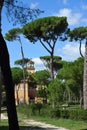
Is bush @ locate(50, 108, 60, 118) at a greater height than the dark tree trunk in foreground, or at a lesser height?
lesser

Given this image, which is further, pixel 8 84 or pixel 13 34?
pixel 13 34

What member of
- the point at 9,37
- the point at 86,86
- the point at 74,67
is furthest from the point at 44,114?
the point at 9,37

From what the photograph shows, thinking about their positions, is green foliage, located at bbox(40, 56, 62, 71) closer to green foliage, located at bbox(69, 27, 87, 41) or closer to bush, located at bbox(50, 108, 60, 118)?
green foliage, located at bbox(69, 27, 87, 41)

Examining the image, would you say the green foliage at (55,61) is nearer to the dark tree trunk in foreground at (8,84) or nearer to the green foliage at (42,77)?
the green foliage at (42,77)

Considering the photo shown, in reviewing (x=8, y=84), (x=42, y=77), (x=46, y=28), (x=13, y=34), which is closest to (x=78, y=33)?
(x=46, y=28)

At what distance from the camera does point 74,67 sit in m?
49.6

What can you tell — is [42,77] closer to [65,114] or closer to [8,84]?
[65,114]

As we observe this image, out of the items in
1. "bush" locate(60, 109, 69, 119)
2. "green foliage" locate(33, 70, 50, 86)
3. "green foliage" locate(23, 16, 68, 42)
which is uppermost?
"green foliage" locate(23, 16, 68, 42)

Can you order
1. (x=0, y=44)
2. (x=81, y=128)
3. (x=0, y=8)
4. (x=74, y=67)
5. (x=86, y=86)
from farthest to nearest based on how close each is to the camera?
(x=74, y=67)
(x=86, y=86)
(x=81, y=128)
(x=0, y=8)
(x=0, y=44)

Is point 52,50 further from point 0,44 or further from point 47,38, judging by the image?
point 0,44

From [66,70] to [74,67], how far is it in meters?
2.65

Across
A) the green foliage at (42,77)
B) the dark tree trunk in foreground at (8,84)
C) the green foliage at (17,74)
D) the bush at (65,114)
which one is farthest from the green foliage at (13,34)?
the dark tree trunk in foreground at (8,84)

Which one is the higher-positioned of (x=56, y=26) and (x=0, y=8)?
(x=56, y=26)

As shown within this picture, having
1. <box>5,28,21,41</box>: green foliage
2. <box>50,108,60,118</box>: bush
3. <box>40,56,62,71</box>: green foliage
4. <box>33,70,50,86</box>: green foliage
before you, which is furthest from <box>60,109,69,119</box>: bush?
<box>33,70,50,86</box>: green foliage
